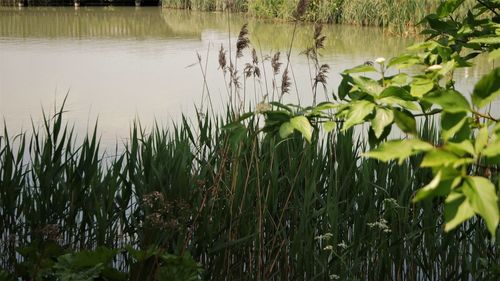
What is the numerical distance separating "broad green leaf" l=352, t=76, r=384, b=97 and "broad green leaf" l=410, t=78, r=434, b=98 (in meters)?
0.06

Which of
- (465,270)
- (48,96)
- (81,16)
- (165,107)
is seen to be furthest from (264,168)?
(81,16)

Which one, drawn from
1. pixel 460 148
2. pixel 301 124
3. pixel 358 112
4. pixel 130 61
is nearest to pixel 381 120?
pixel 358 112

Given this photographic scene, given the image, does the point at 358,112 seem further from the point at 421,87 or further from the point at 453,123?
the point at 453,123

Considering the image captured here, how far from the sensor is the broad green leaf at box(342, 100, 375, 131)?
48.6 inches

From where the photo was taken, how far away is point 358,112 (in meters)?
1.25

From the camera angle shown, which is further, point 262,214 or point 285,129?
point 262,214

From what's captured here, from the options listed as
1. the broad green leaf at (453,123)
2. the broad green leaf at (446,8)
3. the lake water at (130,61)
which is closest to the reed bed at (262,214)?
the lake water at (130,61)

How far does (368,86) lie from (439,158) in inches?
16.8

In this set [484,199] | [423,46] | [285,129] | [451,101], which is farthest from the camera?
[423,46]

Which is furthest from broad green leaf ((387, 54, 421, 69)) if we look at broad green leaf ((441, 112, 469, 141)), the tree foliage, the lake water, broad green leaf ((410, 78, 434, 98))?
the lake water

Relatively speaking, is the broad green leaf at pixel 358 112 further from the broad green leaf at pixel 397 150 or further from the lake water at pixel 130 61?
the lake water at pixel 130 61

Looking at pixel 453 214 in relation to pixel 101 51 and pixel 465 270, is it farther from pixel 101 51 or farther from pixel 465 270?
pixel 101 51

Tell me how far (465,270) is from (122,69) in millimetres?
5421

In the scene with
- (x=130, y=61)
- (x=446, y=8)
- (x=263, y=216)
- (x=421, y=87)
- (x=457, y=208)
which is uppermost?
(x=446, y=8)
